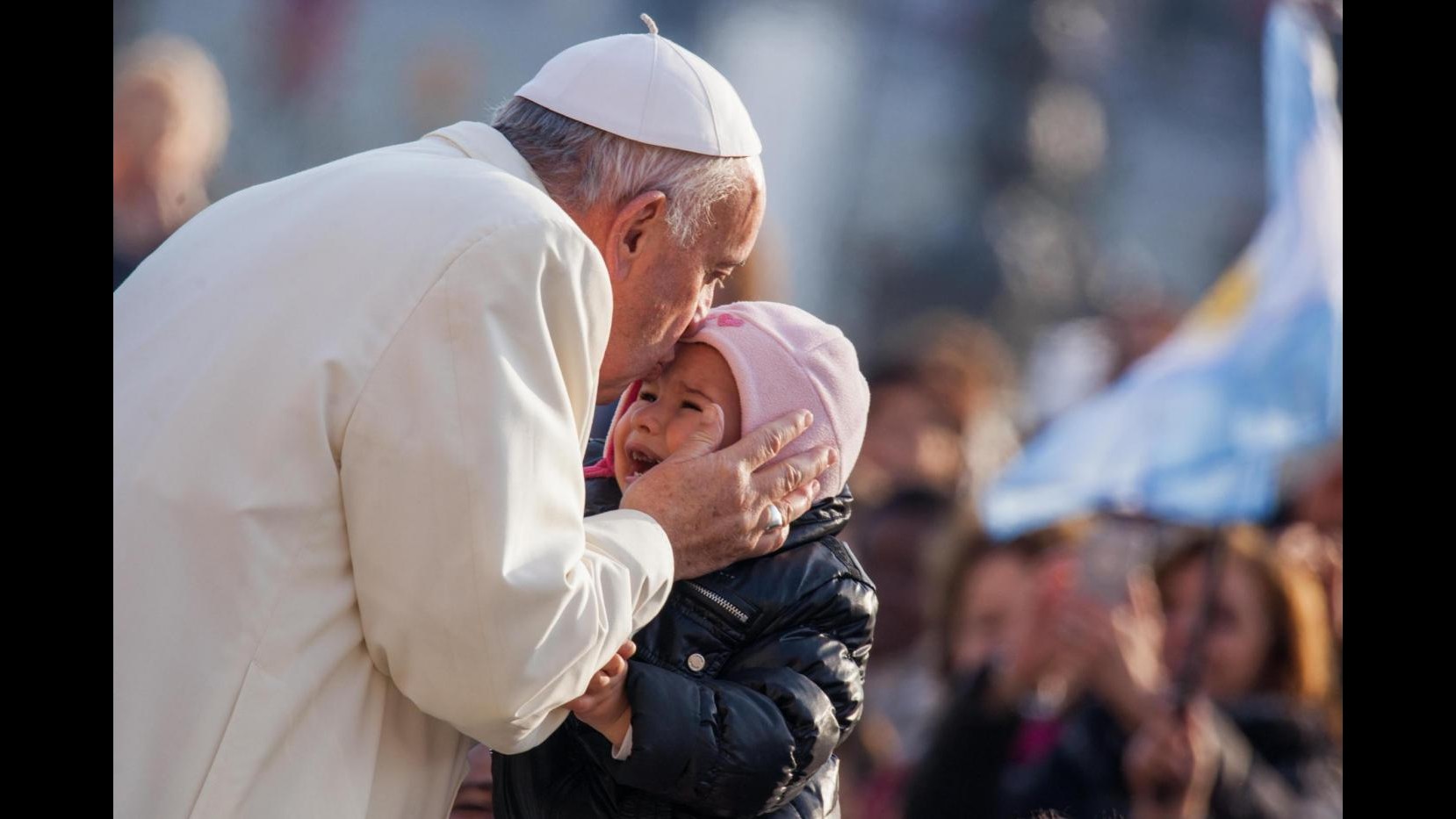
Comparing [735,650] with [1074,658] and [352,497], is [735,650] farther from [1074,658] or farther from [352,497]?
[1074,658]

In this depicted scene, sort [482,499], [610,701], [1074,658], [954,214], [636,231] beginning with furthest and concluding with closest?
[954,214] < [1074,658] < [636,231] < [610,701] < [482,499]

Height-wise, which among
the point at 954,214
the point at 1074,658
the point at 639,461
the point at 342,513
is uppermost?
the point at 342,513

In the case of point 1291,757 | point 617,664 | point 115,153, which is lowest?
point 1291,757

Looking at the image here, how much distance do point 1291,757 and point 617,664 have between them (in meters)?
3.77

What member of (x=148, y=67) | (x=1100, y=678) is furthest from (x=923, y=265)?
(x=148, y=67)

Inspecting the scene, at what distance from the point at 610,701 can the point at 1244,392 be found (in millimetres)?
4948

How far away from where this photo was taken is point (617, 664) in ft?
8.85

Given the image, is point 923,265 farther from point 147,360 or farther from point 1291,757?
point 147,360

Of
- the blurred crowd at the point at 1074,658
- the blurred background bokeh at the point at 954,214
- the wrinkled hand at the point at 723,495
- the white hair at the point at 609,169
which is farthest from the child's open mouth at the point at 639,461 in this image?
the blurred crowd at the point at 1074,658

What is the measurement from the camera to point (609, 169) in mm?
2859

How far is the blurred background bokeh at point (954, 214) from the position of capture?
18.6 ft

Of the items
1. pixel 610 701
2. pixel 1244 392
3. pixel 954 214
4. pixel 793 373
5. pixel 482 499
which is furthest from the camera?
pixel 954 214

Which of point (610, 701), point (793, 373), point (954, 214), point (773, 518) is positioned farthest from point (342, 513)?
point (954, 214)

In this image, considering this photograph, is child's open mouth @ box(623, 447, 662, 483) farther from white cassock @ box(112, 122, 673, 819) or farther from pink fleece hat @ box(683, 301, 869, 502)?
white cassock @ box(112, 122, 673, 819)
